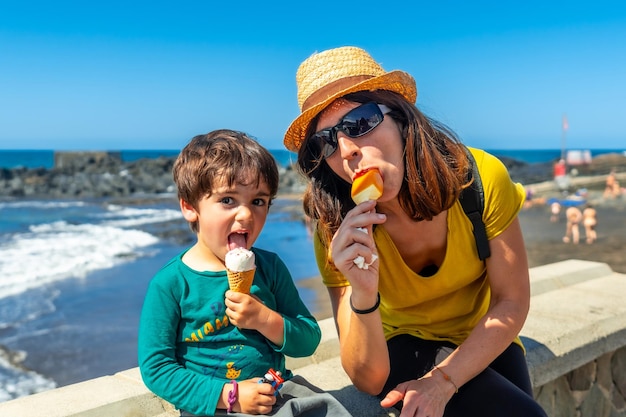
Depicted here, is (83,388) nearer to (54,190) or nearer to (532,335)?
(532,335)

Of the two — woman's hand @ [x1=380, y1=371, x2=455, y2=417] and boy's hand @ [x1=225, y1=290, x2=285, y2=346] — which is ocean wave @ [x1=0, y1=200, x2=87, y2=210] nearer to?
boy's hand @ [x1=225, y1=290, x2=285, y2=346]

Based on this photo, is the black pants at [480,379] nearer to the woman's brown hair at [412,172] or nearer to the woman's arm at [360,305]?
the woman's arm at [360,305]

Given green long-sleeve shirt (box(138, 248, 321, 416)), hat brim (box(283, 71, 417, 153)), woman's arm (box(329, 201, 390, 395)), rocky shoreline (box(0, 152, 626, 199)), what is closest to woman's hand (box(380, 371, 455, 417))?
woman's arm (box(329, 201, 390, 395))

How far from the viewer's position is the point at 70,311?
9.30m

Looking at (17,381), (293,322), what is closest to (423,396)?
(293,322)

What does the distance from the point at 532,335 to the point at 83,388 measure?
7.22ft

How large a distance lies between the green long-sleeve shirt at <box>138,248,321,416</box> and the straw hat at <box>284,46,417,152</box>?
68 centimetres

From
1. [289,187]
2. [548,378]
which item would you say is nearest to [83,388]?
[548,378]

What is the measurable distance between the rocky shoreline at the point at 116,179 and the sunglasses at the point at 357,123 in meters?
30.3

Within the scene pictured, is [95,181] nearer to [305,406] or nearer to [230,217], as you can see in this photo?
[230,217]

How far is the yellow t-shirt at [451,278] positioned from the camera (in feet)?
7.55

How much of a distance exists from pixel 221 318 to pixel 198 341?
113 millimetres

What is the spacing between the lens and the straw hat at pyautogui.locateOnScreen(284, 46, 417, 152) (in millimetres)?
2166

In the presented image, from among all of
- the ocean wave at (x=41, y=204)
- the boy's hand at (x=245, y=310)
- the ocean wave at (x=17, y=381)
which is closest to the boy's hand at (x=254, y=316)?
the boy's hand at (x=245, y=310)
